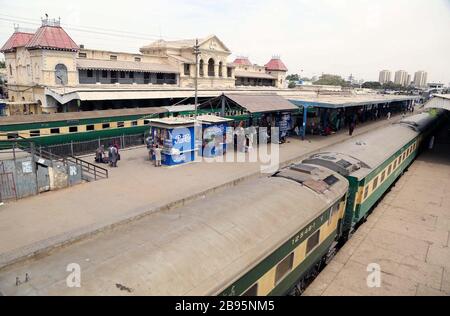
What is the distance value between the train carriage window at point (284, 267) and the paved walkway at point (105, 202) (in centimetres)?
725

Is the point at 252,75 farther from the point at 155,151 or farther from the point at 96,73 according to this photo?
the point at 155,151

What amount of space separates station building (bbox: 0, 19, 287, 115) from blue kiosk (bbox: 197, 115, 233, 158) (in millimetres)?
10505

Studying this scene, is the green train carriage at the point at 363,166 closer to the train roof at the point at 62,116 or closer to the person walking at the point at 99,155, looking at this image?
the person walking at the point at 99,155

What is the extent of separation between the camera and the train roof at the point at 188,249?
181 inches

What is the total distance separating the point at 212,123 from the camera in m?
22.3

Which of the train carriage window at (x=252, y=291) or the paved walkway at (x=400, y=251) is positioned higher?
the train carriage window at (x=252, y=291)

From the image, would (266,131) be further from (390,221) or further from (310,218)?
(310,218)

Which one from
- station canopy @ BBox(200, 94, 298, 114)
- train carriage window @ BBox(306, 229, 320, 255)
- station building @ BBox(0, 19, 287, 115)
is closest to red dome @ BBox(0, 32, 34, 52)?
station building @ BBox(0, 19, 287, 115)

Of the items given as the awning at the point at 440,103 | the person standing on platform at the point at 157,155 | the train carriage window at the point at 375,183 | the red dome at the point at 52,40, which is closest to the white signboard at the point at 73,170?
the person standing on platform at the point at 157,155

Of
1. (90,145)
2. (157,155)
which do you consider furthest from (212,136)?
(90,145)

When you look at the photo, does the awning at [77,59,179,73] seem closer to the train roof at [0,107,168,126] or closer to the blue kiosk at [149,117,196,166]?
the train roof at [0,107,168,126]

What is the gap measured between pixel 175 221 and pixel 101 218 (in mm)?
7475

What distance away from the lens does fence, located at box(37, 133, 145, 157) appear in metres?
20.8

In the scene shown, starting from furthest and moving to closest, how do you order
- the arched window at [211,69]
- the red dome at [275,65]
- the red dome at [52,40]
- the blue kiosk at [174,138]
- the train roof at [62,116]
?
1. the red dome at [275,65]
2. the arched window at [211,69]
3. the red dome at [52,40]
4. the blue kiosk at [174,138]
5. the train roof at [62,116]
